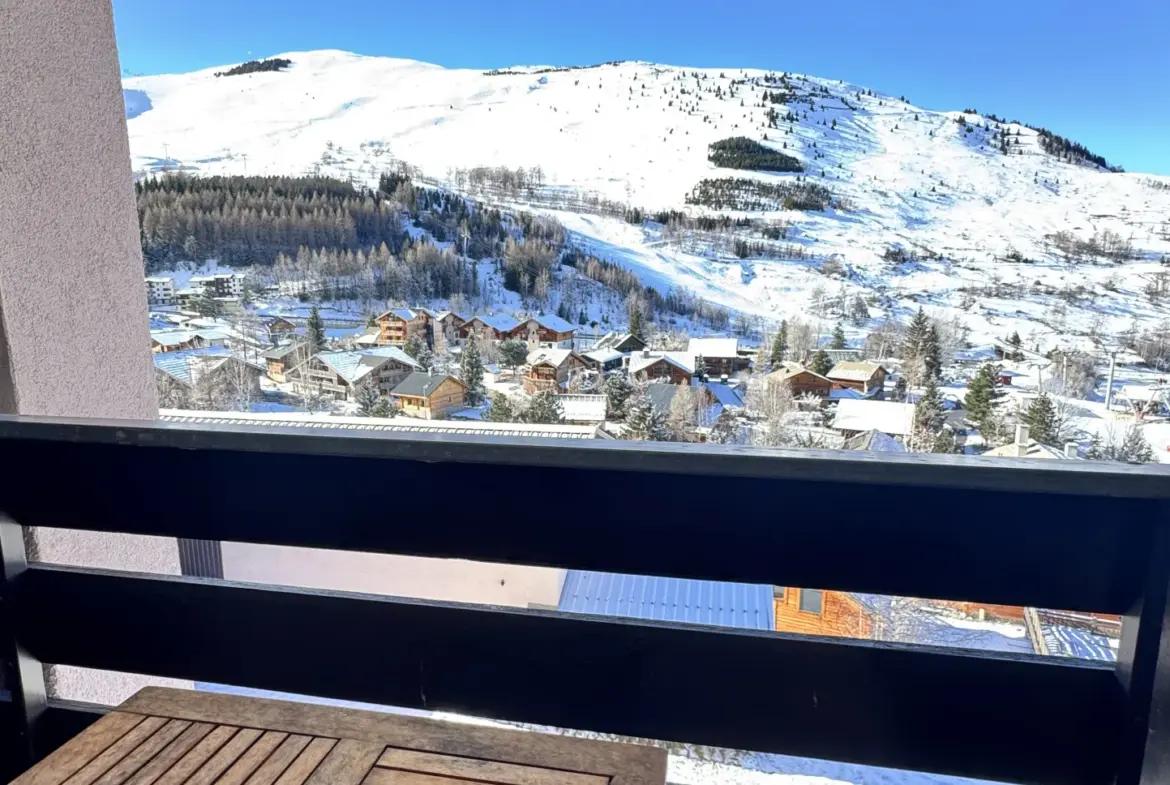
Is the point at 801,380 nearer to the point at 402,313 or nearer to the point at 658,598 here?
the point at 402,313

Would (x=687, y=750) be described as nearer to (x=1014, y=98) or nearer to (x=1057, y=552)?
(x=1057, y=552)

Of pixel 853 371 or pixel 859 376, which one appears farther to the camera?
pixel 853 371

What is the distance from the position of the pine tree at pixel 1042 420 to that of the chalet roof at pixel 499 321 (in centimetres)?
328

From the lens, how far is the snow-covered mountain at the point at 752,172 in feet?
17.7

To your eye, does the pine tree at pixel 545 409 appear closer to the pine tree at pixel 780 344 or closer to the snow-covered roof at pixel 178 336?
the pine tree at pixel 780 344

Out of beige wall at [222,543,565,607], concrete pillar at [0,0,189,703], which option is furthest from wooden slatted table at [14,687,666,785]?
beige wall at [222,543,565,607]

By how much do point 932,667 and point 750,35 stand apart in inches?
339

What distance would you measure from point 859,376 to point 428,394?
2954 mm

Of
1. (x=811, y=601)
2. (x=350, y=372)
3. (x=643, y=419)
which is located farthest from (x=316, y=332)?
(x=811, y=601)

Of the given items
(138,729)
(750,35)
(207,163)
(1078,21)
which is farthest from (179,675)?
(750,35)

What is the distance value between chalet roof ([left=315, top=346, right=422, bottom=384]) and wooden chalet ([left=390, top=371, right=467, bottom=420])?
17 centimetres

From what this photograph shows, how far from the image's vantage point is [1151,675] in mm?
698

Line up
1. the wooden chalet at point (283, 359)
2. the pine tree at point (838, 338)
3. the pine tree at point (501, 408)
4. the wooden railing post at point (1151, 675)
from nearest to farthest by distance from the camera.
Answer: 1. the wooden railing post at point (1151, 675)
2. the wooden chalet at point (283, 359)
3. the pine tree at point (501, 408)
4. the pine tree at point (838, 338)

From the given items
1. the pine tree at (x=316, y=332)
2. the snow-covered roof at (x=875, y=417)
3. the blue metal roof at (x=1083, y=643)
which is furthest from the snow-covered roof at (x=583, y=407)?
the blue metal roof at (x=1083, y=643)
